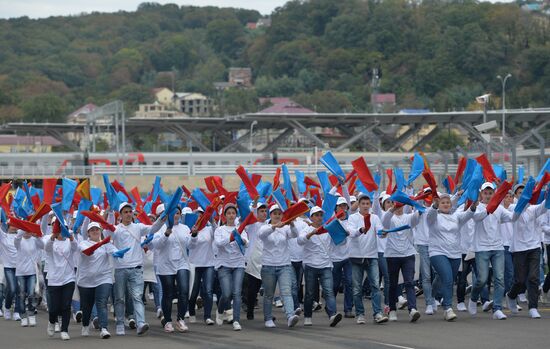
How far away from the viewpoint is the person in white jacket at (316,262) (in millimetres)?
16219

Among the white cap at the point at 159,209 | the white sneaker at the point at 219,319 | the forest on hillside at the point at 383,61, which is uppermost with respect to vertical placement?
the forest on hillside at the point at 383,61

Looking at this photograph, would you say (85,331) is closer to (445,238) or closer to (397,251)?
(397,251)

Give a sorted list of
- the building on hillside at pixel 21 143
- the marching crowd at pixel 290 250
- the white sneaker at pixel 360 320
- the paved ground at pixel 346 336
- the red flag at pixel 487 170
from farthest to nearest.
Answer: the building on hillside at pixel 21 143, the red flag at pixel 487 170, the white sneaker at pixel 360 320, the marching crowd at pixel 290 250, the paved ground at pixel 346 336

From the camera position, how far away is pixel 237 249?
16719 millimetres

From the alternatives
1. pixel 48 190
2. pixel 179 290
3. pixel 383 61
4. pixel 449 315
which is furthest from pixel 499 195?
pixel 383 61

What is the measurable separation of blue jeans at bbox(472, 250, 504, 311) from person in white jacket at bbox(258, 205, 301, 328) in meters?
2.40

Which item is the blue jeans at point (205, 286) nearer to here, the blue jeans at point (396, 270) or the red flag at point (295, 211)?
the red flag at point (295, 211)

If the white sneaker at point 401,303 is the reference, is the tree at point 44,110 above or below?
above

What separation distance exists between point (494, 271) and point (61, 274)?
5.49 metres

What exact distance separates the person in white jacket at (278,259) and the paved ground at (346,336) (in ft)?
1.30

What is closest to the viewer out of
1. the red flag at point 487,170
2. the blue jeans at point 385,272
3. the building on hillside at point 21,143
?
the blue jeans at point 385,272

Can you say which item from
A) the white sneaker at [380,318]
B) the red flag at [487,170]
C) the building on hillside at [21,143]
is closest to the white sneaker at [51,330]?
the white sneaker at [380,318]

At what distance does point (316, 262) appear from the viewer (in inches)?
642

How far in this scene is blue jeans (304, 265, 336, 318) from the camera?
16.2m
